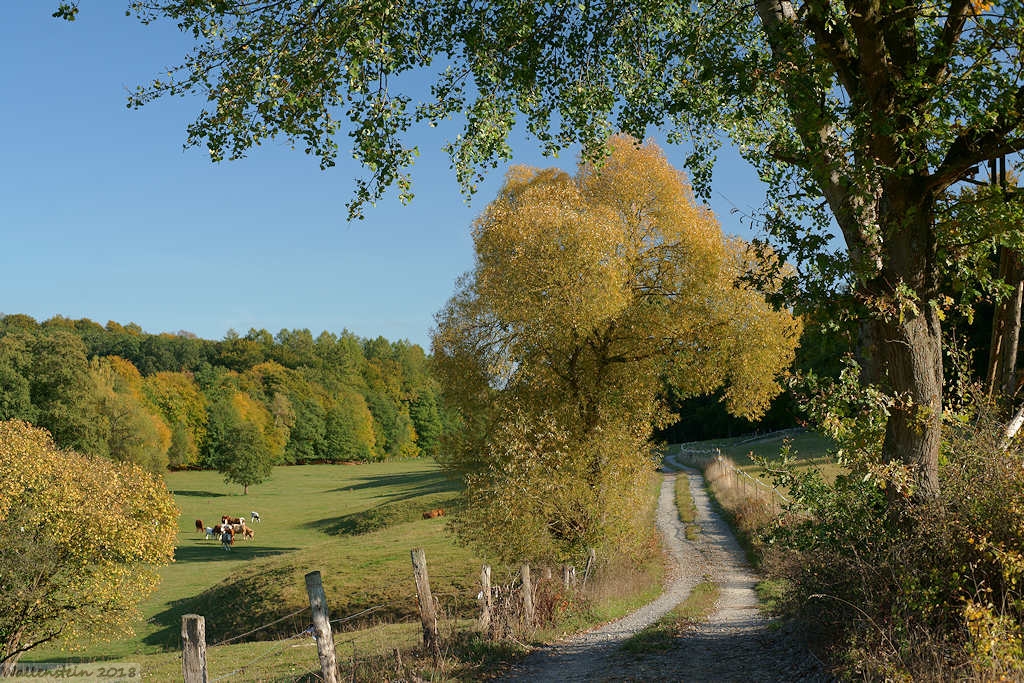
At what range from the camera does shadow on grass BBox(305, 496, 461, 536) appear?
50344 mm

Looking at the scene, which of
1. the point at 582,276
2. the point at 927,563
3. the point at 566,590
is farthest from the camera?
the point at 582,276

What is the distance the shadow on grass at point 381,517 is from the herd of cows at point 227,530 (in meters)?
4.83

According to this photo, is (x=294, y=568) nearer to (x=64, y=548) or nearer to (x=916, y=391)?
(x=64, y=548)

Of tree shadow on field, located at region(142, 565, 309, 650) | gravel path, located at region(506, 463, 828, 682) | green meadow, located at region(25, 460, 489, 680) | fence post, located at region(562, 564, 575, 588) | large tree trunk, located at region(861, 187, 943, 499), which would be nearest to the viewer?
large tree trunk, located at region(861, 187, 943, 499)

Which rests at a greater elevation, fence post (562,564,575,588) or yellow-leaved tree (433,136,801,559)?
yellow-leaved tree (433,136,801,559)

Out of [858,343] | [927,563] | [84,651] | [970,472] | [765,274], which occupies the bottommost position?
[84,651]

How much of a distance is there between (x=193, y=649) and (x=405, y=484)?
2955 inches

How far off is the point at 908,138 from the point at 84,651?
2977 centimetres

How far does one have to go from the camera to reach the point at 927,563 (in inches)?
288

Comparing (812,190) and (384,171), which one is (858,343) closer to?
(812,190)

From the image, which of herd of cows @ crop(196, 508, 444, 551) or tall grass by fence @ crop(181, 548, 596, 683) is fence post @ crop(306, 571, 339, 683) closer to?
tall grass by fence @ crop(181, 548, 596, 683)

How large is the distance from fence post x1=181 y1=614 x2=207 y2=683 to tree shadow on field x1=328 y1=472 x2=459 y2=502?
51435 mm

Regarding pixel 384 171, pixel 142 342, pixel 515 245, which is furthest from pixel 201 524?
pixel 142 342

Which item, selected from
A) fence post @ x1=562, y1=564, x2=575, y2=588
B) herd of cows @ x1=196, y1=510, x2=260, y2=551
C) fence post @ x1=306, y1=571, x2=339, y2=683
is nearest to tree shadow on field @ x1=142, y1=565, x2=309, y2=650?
Answer: fence post @ x1=562, y1=564, x2=575, y2=588
